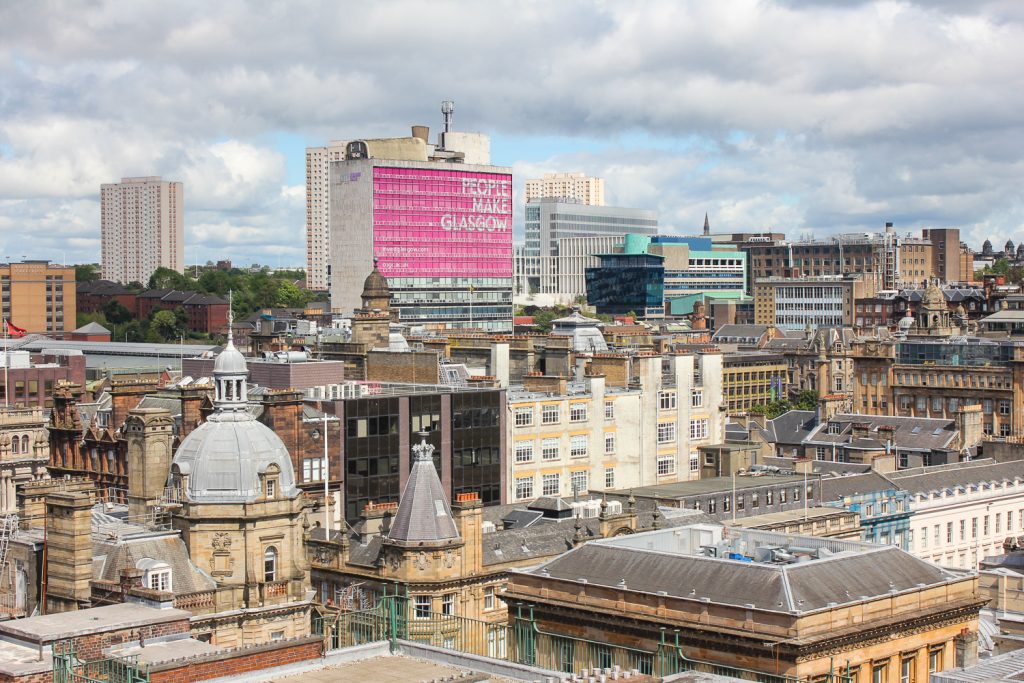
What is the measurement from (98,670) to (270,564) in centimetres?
2358

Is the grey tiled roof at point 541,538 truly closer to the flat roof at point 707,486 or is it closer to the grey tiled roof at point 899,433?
the flat roof at point 707,486

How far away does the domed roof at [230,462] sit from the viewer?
69.2m

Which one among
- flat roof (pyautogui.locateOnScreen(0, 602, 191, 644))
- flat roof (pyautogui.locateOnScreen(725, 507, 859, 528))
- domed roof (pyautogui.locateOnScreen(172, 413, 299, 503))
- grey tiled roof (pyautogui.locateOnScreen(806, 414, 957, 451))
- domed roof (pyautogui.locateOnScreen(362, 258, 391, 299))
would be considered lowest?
flat roof (pyautogui.locateOnScreen(725, 507, 859, 528))

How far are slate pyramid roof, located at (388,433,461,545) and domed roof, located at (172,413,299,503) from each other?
5491 millimetres

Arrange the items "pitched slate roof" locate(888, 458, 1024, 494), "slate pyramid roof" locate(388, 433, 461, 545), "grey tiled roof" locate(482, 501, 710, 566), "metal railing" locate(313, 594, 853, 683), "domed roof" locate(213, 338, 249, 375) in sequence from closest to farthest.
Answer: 1. "metal railing" locate(313, 594, 853, 683)
2. "domed roof" locate(213, 338, 249, 375)
3. "slate pyramid roof" locate(388, 433, 461, 545)
4. "grey tiled roof" locate(482, 501, 710, 566)
5. "pitched slate roof" locate(888, 458, 1024, 494)

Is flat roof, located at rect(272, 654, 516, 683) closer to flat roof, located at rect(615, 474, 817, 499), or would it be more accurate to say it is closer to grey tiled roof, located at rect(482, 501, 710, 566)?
grey tiled roof, located at rect(482, 501, 710, 566)

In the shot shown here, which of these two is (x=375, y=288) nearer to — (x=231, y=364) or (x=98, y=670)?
(x=231, y=364)

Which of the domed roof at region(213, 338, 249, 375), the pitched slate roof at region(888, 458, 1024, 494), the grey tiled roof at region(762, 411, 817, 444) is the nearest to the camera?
the domed roof at region(213, 338, 249, 375)

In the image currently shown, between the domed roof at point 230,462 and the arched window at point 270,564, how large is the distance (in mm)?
2530

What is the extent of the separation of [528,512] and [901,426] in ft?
210

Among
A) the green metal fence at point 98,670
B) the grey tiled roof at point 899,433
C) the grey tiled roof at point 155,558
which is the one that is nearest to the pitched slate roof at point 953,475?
the grey tiled roof at point 899,433

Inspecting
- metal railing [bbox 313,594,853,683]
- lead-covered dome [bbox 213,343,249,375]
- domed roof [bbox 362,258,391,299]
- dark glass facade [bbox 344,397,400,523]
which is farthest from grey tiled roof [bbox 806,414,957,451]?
Answer: lead-covered dome [bbox 213,343,249,375]

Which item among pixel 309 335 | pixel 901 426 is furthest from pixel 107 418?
pixel 901 426

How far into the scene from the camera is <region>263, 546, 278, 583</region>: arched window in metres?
69.6
